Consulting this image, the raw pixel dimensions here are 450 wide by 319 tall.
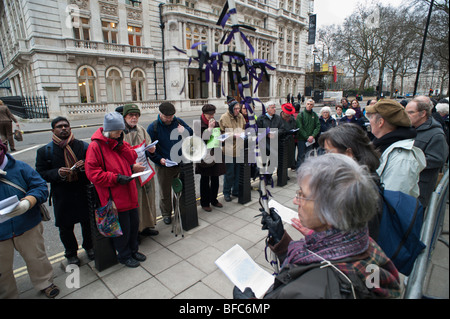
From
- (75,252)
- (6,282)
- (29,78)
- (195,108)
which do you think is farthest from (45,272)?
(29,78)

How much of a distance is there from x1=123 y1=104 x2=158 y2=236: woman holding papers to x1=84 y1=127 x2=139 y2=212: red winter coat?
14.9 inches

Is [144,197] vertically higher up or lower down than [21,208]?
lower down

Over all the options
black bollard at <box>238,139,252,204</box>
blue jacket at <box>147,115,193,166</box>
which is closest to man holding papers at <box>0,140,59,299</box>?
blue jacket at <box>147,115,193,166</box>

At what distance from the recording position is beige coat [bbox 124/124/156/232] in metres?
3.56

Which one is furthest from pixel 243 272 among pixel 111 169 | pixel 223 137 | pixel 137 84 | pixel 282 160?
pixel 137 84

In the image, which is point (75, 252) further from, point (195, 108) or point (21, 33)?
point (21, 33)

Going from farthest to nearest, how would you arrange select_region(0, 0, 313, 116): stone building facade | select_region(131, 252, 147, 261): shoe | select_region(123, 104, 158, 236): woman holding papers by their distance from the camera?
select_region(0, 0, 313, 116): stone building facade < select_region(123, 104, 158, 236): woman holding papers < select_region(131, 252, 147, 261): shoe

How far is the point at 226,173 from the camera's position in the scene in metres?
5.03

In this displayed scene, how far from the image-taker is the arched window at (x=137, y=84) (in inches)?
948

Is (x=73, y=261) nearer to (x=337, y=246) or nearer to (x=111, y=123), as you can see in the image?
(x=111, y=123)

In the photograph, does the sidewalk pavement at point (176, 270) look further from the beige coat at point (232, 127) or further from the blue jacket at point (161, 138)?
the beige coat at point (232, 127)

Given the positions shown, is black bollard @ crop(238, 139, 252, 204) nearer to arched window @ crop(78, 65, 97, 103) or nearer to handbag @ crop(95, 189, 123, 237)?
handbag @ crop(95, 189, 123, 237)

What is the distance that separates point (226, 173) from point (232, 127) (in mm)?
920

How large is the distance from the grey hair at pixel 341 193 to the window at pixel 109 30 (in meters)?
25.9
